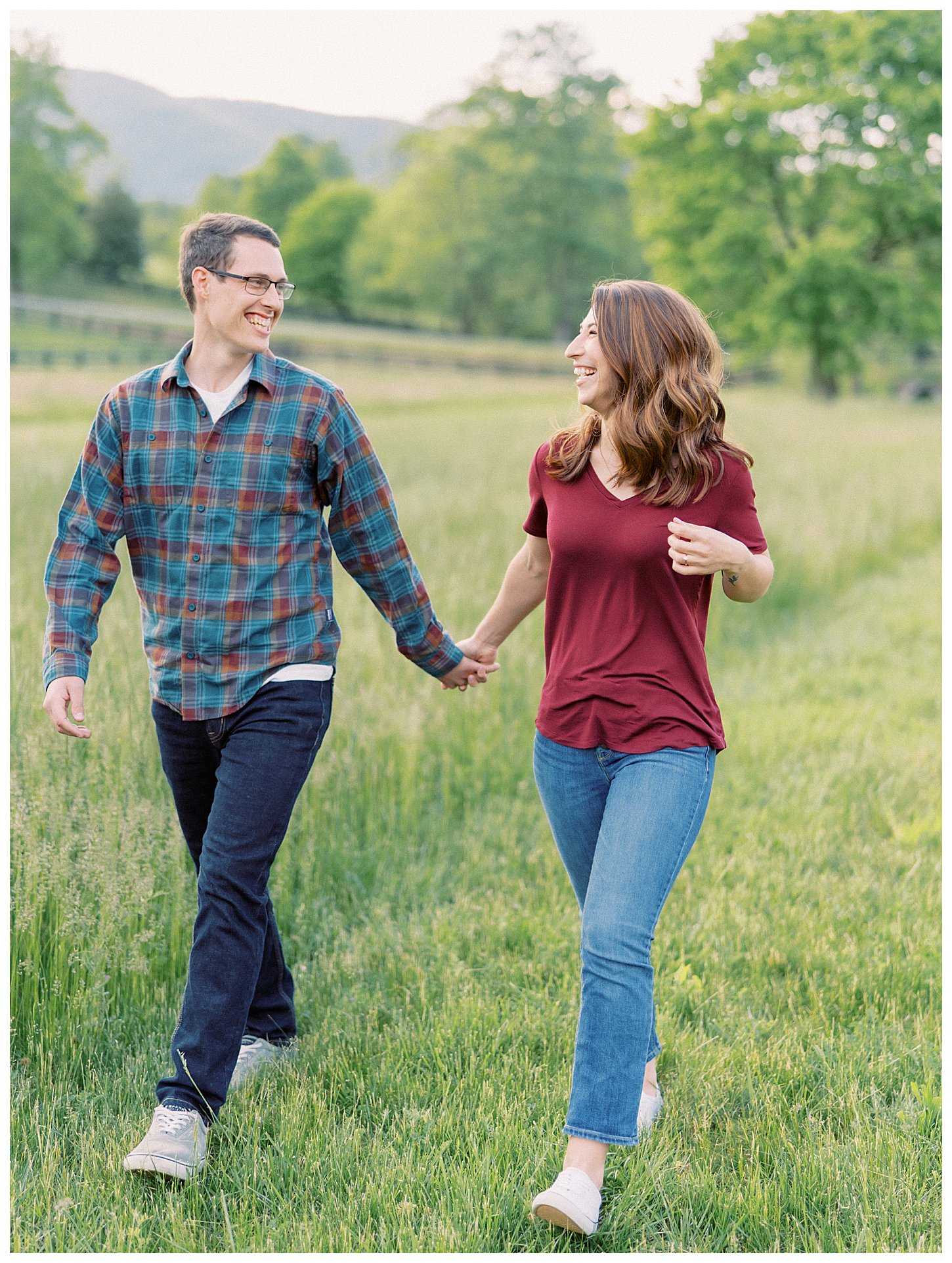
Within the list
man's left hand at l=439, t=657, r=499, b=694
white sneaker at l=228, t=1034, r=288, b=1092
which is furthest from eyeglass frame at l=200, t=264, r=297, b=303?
white sneaker at l=228, t=1034, r=288, b=1092

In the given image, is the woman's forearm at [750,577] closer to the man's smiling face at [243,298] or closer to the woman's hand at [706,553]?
the woman's hand at [706,553]

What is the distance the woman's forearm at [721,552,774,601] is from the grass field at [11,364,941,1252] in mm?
1501

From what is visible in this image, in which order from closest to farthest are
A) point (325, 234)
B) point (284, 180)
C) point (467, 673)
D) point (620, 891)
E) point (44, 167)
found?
point (620, 891), point (467, 673), point (44, 167), point (325, 234), point (284, 180)

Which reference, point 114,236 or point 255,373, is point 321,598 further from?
point 114,236

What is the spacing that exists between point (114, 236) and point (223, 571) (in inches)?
2801

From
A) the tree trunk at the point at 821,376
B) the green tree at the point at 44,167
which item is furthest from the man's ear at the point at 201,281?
the green tree at the point at 44,167

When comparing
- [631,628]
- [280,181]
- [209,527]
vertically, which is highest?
[280,181]

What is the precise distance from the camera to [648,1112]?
10.7 feet

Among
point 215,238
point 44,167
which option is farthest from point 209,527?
point 44,167

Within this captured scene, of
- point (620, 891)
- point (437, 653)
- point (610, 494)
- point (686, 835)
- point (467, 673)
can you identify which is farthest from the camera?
point (467, 673)

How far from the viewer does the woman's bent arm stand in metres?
3.46

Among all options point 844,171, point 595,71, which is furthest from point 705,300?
point 595,71

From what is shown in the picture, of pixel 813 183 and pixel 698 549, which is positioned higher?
pixel 813 183

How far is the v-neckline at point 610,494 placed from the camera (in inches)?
119
